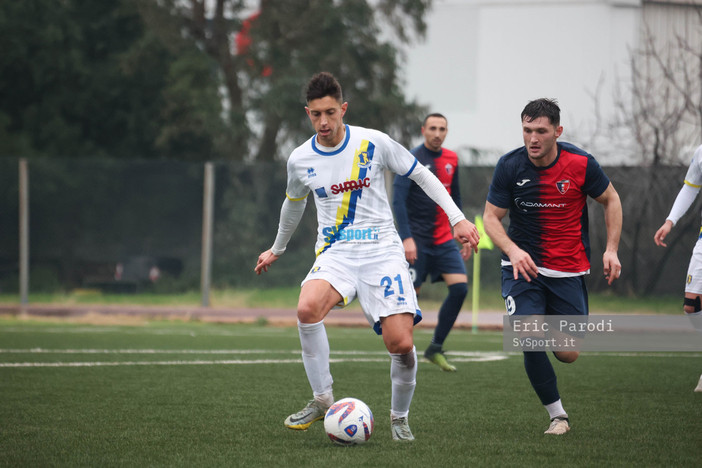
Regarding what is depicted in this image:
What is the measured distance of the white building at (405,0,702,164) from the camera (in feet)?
81.7

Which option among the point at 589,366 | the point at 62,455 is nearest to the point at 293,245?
the point at 589,366

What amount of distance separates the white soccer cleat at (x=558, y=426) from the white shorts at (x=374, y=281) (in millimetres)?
1090

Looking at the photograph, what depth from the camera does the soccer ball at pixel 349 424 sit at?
5352 mm

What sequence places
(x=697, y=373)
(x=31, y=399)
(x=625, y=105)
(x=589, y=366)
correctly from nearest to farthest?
1. (x=31, y=399)
2. (x=697, y=373)
3. (x=589, y=366)
4. (x=625, y=105)

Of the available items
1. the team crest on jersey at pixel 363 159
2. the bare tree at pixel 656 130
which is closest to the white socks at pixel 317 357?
the team crest on jersey at pixel 363 159

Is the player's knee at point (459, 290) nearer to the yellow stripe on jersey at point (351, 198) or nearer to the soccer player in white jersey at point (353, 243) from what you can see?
the soccer player in white jersey at point (353, 243)

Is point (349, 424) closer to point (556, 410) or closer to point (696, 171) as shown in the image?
point (556, 410)

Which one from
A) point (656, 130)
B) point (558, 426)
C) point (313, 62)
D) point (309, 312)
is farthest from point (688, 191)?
point (313, 62)

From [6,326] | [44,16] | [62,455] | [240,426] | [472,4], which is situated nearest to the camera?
[62,455]

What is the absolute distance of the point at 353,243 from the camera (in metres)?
5.73

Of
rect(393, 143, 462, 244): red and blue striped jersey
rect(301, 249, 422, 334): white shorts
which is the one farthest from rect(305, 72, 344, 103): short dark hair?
rect(393, 143, 462, 244): red and blue striped jersey

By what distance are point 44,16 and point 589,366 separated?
20.8 m

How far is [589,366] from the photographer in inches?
377

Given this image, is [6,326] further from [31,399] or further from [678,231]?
[678,231]
